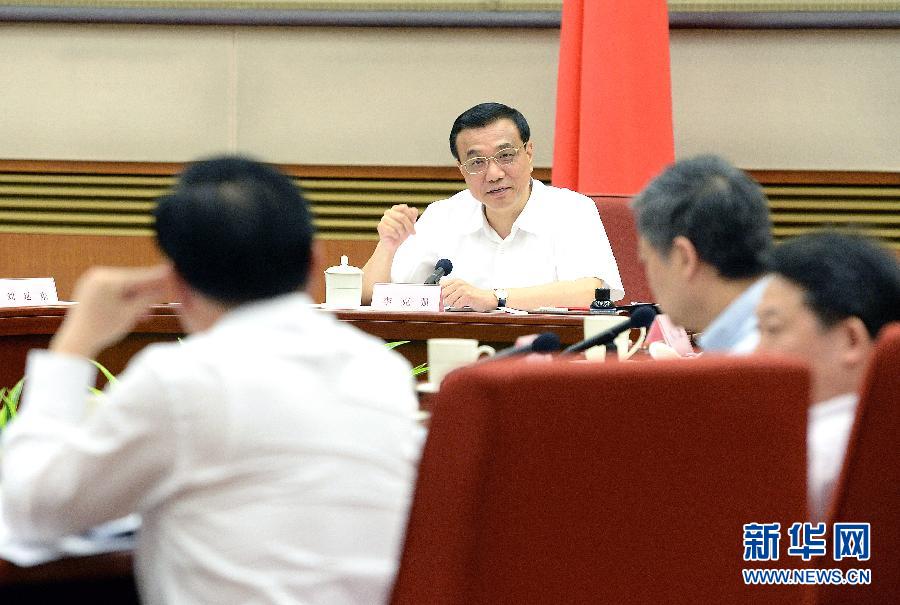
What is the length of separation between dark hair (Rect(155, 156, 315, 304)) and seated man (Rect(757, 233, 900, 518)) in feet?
2.22

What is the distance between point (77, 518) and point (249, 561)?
185 millimetres

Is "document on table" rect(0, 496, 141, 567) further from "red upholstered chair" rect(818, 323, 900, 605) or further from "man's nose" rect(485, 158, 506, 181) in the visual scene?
"man's nose" rect(485, 158, 506, 181)

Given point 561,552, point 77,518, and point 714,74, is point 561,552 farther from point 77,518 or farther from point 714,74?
point 714,74

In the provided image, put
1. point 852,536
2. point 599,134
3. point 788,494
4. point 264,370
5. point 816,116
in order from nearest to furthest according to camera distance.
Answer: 1. point 264,370
2. point 788,494
3. point 852,536
4. point 599,134
5. point 816,116

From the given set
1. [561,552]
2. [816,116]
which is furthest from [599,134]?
[561,552]

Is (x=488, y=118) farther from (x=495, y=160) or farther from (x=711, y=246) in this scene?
(x=711, y=246)

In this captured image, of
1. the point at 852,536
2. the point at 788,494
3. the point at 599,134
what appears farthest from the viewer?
the point at 599,134

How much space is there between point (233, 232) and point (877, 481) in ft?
2.68

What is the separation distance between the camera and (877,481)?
4.62 ft

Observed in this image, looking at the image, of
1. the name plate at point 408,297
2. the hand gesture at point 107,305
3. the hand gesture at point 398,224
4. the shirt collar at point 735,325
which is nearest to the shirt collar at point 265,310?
the hand gesture at point 107,305

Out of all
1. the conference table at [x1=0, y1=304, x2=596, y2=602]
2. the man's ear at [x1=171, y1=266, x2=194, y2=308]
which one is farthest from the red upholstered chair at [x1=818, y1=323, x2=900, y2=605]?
the conference table at [x1=0, y1=304, x2=596, y2=602]

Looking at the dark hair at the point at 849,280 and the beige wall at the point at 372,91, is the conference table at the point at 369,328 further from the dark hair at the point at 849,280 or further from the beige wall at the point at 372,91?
the beige wall at the point at 372,91

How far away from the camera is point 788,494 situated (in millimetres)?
1304

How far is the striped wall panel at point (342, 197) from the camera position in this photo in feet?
17.3
